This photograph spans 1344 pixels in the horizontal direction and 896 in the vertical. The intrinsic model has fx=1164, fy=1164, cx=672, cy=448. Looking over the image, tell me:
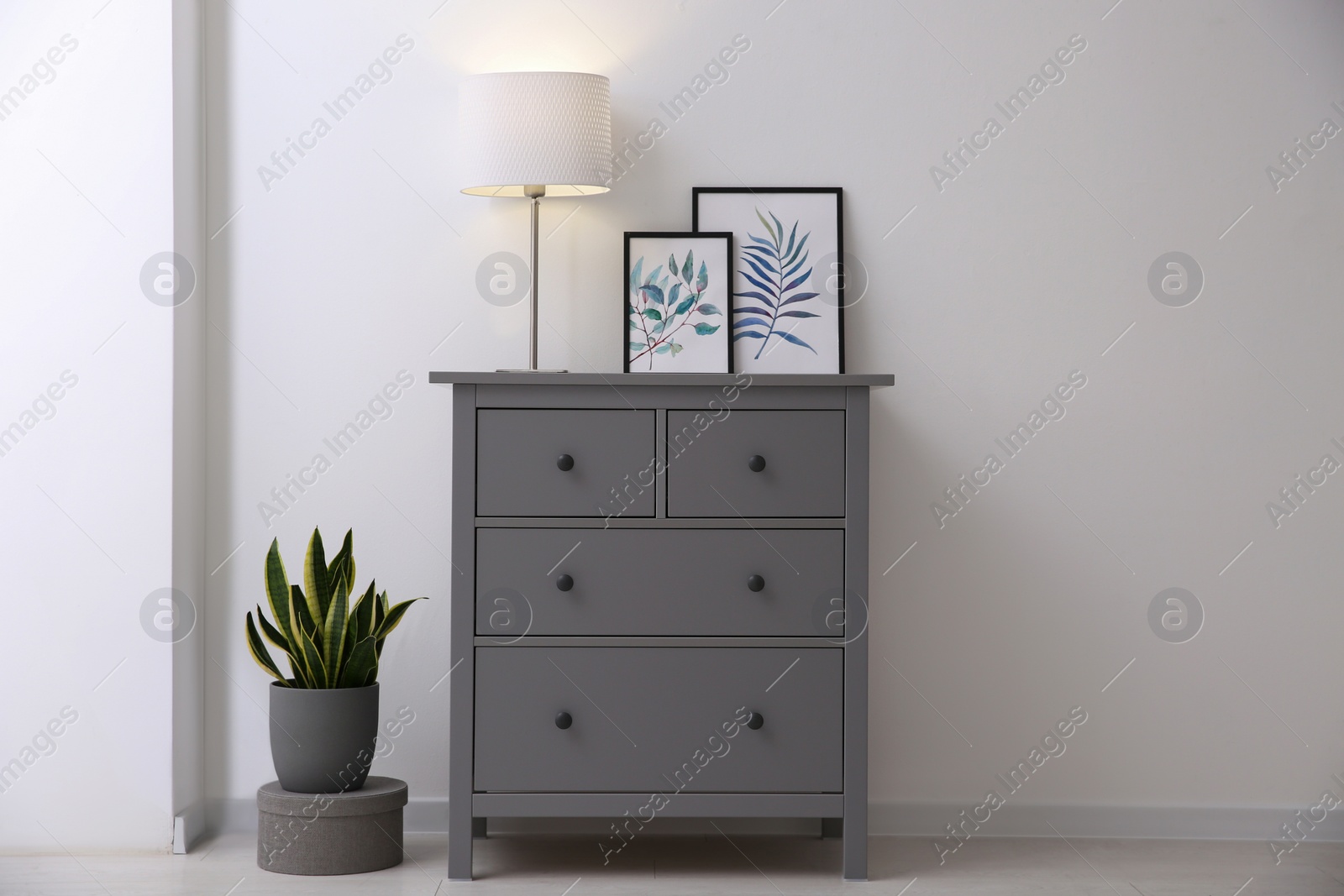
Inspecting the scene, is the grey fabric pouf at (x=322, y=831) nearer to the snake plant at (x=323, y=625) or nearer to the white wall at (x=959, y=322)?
the snake plant at (x=323, y=625)

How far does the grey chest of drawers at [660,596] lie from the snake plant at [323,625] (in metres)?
0.28

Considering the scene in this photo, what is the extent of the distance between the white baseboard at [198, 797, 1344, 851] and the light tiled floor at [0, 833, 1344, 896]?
0.12 feet

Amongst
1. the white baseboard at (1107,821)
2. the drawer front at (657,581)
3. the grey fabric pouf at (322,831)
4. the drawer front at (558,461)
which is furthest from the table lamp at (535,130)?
the white baseboard at (1107,821)

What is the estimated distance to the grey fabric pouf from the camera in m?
2.48

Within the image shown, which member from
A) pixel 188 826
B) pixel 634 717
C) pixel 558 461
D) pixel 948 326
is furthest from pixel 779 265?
pixel 188 826

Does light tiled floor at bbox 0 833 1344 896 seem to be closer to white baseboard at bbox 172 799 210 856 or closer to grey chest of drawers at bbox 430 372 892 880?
white baseboard at bbox 172 799 210 856

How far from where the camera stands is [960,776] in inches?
114

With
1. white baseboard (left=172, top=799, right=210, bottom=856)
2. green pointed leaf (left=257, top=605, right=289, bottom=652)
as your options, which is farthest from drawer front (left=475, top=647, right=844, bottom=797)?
white baseboard (left=172, top=799, right=210, bottom=856)

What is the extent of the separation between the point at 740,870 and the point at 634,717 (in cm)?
47

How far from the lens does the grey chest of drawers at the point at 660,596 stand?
242 cm

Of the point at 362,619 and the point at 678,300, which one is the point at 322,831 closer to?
the point at 362,619

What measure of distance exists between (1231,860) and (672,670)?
1.41m

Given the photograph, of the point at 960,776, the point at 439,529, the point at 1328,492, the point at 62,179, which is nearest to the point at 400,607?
the point at 439,529

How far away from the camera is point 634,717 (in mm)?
2420
